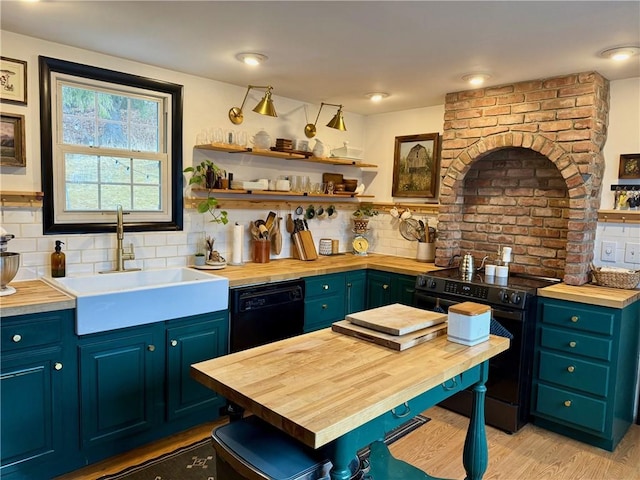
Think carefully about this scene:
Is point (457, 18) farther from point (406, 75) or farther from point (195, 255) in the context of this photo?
point (195, 255)

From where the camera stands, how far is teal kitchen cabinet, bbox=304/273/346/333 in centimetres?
348

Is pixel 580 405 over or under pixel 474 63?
under

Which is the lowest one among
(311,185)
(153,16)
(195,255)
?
(195,255)

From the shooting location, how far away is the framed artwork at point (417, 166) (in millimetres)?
4117

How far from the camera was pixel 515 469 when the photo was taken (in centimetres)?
259

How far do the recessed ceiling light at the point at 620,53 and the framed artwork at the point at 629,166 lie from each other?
716 millimetres

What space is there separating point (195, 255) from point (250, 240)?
55 cm

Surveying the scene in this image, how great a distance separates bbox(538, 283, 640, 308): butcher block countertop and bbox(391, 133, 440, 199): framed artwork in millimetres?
1456

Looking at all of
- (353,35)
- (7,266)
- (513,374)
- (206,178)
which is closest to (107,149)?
(206,178)

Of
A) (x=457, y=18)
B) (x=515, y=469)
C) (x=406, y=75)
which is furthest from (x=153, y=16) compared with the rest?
(x=515, y=469)

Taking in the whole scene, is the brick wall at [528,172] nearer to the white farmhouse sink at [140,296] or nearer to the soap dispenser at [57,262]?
the white farmhouse sink at [140,296]

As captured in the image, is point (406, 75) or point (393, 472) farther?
point (406, 75)

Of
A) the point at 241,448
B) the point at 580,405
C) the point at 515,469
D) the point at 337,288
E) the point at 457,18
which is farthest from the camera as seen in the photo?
the point at 337,288

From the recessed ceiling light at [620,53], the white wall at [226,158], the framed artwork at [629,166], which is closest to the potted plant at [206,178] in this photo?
the white wall at [226,158]
